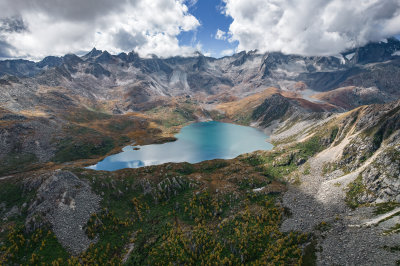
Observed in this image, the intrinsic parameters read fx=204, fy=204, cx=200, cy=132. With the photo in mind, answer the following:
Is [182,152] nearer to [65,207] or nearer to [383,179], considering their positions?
[65,207]

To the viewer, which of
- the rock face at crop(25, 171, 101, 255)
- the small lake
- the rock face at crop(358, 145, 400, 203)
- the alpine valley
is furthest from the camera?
the small lake

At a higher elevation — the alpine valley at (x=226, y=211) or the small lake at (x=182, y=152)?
the small lake at (x=182, y=152)

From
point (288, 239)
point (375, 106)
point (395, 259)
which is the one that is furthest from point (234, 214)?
point (375, 106)

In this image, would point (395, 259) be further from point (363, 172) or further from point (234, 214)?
point (234, 214)

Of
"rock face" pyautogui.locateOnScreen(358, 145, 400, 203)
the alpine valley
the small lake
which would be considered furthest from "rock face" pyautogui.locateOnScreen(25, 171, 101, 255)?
"rock face" pyautogui.locateOnScreen(358, 145, 400, 203)

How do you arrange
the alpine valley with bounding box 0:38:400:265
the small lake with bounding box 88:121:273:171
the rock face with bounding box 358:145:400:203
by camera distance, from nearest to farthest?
1. the alpine valley with bounding box 0:38:400:265
2. the rock face with bounding box 358:145:400:203
3. the small lake with bounding box 88:121:273:171

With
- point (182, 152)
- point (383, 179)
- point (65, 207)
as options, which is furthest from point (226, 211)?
point (182, 152)

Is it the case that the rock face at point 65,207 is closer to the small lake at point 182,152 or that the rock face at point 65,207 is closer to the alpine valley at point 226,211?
the alpine valley at point 226,211

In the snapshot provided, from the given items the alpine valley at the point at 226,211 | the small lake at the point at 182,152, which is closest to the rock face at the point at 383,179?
the alpine valley at the point at 226,211

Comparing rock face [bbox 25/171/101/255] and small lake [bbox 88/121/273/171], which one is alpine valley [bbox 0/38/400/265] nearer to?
rock face [bbox 25/171/101/255]
